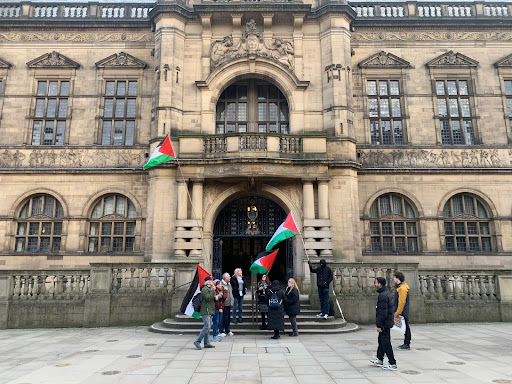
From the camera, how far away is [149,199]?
17.5m

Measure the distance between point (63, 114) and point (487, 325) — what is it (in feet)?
69.1

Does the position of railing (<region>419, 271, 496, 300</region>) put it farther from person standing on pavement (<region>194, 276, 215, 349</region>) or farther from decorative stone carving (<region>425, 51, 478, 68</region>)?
decorative stone carving (<region>425, 51, 478, 68</region>)

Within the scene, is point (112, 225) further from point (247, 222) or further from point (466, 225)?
point (466, 225)

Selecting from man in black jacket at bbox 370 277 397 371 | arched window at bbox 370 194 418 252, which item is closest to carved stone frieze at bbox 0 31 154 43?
arched window at bbox 370 194 418 252

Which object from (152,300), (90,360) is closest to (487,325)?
(152,300)

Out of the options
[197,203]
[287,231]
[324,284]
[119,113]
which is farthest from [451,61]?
[119,113]

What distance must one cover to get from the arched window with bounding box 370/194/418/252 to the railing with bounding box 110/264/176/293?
32.9ft

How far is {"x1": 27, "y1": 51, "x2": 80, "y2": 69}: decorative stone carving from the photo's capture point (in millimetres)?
20031

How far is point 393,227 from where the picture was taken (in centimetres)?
1880

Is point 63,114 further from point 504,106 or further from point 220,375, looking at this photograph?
point 504,106

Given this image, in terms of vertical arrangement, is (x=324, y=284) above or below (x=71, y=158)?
below

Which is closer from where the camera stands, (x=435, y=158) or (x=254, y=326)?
(x=254, y=326)

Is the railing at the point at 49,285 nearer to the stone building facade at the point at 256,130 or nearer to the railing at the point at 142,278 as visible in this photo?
the railing at the point at 142,278

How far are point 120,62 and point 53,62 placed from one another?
3497 millimetres
